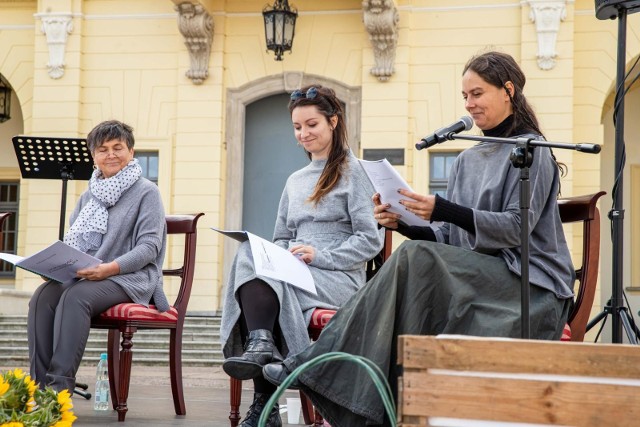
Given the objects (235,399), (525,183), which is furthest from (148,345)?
(525,183)

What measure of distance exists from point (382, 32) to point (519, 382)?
894cm

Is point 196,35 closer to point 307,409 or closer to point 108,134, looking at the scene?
point 108,134

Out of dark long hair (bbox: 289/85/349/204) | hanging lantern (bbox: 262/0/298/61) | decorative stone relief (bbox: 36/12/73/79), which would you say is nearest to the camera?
dark long hair (bbox: 289/85/349/204)

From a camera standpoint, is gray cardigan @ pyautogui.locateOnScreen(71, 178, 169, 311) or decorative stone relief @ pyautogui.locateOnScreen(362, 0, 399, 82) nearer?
gray cardigan @ pyautogui.locateOnScreen(71, 178, 169, 311)

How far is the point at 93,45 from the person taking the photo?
11.7 meters

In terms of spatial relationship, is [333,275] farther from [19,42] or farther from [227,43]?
[19,42]

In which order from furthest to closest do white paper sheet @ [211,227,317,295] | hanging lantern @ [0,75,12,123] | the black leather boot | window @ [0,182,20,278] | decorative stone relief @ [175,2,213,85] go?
window @ [0,182,20,278]
hanging lantern @ [0,75,12,123]
decorative stone relief @ [175,2,213,85]
white paper sheet @ [211,227,317,295]
the black leather boot

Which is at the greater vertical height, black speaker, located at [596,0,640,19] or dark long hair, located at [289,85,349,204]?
black speaker, located at [596,0,640,19]

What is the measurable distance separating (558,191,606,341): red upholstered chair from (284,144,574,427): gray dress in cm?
33

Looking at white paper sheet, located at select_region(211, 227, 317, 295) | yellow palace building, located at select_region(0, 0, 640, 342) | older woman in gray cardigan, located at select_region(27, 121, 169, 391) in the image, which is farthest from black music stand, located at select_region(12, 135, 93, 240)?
yellow palace building, located at select_region(0, 0, 640, 342)

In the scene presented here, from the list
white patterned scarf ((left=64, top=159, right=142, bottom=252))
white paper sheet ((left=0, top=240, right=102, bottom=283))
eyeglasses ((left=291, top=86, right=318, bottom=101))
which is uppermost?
eyeglasses ((left=291, top=86, right=318, bottom=101))

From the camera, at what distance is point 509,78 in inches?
140

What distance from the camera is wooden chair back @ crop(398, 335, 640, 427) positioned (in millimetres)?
2301

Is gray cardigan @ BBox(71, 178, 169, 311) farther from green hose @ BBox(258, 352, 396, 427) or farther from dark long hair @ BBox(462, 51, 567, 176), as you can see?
green hose @ BBox(258, 352, 396, 427)
